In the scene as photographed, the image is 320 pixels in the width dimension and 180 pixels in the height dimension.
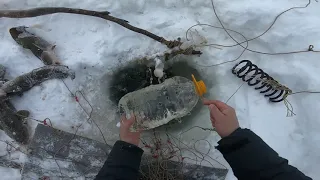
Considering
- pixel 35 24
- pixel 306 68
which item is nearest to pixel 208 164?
pixel 306 68

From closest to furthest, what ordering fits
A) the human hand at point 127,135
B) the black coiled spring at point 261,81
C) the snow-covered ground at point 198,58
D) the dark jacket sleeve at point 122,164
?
the dark jacket sleeve at point 122,164 → the human hand at point 127,135 → the black coiled spring at point 261,81 → the snow-covered ground at point 198,58

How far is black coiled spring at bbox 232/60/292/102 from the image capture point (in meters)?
2.61

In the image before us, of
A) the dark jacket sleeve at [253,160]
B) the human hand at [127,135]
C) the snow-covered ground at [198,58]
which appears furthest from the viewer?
the snow-covered ground at [198,58]

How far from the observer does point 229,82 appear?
9.03ft

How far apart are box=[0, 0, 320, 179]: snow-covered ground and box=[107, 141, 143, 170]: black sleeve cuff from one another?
0.73 meters

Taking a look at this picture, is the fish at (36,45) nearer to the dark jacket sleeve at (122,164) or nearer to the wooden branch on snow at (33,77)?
the wooden branch on snow at (33,77)

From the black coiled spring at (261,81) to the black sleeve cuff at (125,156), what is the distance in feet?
3.63

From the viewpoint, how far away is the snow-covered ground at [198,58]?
271cm

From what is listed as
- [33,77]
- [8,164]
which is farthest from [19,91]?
[8,164]

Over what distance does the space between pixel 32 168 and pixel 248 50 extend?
6.54 feet

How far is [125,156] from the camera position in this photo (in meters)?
2.03

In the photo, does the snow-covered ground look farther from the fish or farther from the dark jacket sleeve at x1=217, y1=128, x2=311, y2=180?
the dark jacket sleeve at x1=217, y1=128, x2=311, y2=180

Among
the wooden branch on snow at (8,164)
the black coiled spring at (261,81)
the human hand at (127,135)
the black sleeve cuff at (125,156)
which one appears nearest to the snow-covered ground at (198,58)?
the black coiled spring at (261,81)

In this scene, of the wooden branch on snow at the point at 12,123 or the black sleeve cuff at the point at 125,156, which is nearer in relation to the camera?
the black sleeve cuff at the point at 125,156
